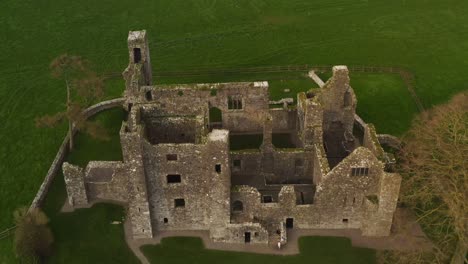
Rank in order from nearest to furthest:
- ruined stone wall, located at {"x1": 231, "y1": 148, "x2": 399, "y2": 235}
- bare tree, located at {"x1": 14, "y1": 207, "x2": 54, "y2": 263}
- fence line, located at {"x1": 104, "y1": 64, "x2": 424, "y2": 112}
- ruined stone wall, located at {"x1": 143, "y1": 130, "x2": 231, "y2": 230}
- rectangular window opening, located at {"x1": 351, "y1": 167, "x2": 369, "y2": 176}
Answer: ruined stone wall, located at {"x1": 143, "y1": 130, "x2": 231, "y2": 230}
ruined stone wall, located at {"x1": 231, "y1": 148, "x2": 399, "y2": 235}
rectangular window opening, located at {"x1": 351, "y1": 167, "x2": 369, "y2": 176}
bare tree, located at {"x1": 14, "y1": 207, "x2": 54, "y2": 263}
fence line, located at {"x1": 104, "y1": 64, "x2": 424, "y2": 112}

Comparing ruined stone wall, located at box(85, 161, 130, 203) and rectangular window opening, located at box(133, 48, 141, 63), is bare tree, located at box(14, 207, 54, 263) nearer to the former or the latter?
ruined stone wall, located at box(85, 161, 130, 203)

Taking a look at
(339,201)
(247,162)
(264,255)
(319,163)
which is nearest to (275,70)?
(247,162)

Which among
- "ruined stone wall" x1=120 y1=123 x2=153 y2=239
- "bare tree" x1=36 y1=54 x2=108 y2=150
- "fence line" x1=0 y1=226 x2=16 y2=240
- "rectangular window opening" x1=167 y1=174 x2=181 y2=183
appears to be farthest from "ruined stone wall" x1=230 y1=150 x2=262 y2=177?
"fence line" x1=0 y1=226 x2=16 y2=240

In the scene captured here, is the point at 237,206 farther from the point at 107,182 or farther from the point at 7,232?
the point at 7,232

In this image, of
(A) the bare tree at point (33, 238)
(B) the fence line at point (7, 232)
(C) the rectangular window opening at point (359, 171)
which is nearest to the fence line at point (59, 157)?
(B) the fence line at point (7, 232)

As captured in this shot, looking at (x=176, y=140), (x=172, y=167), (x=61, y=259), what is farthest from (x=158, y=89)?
(x=61, y=259)

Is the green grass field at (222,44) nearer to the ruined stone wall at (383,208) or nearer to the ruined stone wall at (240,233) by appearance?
the ruined stone wall at (383,208)
